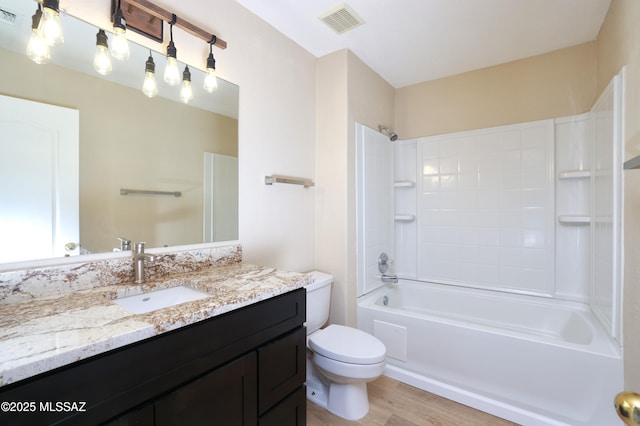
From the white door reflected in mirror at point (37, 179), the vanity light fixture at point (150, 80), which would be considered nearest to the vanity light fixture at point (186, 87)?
the vanity light fixture at point (150, 80)

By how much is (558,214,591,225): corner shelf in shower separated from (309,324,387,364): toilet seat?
65.0 inches

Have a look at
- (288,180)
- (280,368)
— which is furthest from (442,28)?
(280,368)

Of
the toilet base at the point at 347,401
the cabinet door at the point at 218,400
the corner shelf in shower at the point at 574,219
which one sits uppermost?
the corner shelf in shower at the point at 574,219

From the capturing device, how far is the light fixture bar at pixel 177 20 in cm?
122

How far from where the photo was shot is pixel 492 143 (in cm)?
250

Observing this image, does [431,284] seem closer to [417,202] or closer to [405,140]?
[417,202]

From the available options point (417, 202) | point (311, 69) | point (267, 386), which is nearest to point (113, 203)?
point (267, 386)

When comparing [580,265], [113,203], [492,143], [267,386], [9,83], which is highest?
[492,143]

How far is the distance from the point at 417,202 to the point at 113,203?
2460 millimetres

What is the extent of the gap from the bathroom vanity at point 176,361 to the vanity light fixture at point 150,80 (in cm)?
88

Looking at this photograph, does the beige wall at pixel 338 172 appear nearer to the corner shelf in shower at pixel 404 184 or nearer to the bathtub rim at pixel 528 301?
the bathtub rim at pixel 528 301

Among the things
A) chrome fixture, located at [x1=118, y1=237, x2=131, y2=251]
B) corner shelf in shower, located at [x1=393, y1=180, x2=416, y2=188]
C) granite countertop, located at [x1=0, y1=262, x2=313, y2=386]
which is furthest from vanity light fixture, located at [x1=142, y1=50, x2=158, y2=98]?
corner shelf in shower, located at [x1=393, y1=180, x2=416, y2=188]

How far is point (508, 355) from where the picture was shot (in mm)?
1773

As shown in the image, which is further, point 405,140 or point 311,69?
point 405,140
